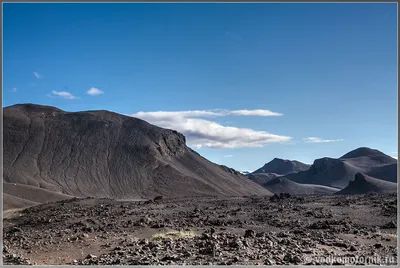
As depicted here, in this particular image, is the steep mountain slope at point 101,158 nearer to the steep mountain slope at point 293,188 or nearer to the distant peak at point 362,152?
the steep mountain slope at point 293,188

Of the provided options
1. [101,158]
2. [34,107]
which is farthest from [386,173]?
[34,107]

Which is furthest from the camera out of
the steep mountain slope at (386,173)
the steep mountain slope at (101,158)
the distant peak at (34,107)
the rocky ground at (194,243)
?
the steep mountain slope at (386,173)

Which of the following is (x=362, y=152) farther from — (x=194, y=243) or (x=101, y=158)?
(x=194, y=243)

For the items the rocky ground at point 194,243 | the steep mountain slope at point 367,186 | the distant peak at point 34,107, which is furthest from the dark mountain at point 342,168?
the rocky ground at point 194,243

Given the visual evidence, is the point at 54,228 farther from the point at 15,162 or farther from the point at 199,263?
the point at 15,162

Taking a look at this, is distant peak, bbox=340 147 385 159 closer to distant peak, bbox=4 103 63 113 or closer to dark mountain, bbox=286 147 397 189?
dark mountain, bbox=286 147 397 189
